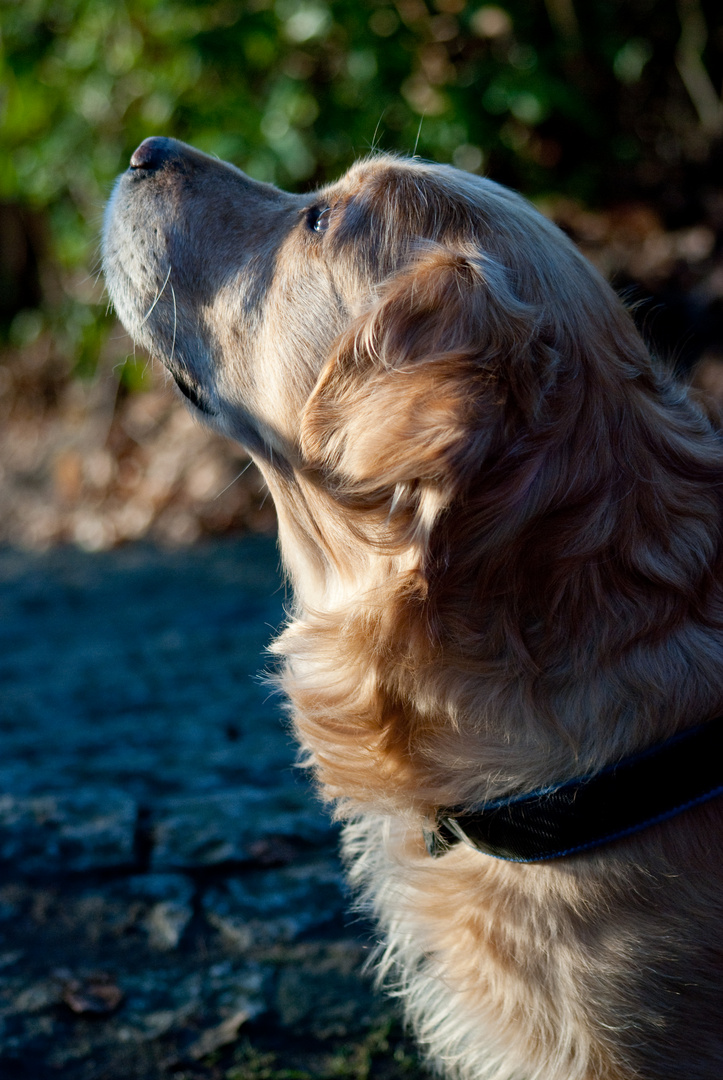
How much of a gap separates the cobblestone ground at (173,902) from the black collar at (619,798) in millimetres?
869

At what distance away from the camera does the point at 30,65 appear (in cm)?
695

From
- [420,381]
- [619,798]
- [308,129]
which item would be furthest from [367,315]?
[308,129]

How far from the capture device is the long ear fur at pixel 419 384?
5.79 ft

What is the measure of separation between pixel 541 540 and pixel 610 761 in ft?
1.42

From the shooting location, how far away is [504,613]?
1828mm

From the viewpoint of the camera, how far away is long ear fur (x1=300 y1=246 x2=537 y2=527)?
5.79 ft

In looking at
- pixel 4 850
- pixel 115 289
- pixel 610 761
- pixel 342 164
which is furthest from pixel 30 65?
pixel 610 761

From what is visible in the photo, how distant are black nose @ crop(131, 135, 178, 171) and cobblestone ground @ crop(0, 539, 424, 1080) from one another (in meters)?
1.48

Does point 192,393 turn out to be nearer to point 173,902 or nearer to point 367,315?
point 367,315

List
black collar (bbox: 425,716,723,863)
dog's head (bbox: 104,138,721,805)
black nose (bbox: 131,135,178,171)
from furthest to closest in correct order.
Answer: black nose (bbox: 131,135,178,171) → dog's head (bbox: 104,138,721,805) → black collar (bbox: 425,716,723,863)

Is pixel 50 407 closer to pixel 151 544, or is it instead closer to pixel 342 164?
pixel 151 544

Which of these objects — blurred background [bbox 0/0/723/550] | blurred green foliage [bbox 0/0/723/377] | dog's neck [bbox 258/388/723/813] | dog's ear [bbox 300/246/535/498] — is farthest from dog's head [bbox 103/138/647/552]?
blurred green foliage [bbox 0/0/723/377]

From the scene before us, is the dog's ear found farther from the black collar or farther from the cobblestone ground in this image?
the cobblestone ground

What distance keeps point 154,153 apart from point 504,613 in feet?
5.26
